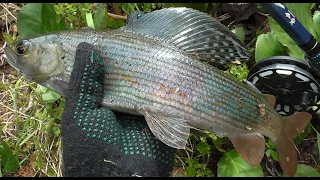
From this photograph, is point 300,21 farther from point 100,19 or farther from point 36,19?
point 36,19

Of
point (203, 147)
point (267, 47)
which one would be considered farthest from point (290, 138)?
point (267, 47)

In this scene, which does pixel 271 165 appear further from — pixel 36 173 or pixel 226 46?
pixel 36 173

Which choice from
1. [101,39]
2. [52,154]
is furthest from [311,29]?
[52,154]

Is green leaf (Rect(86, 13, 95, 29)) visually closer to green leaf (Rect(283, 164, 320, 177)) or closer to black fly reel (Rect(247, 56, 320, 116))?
black fly reel (Rect(247, 56, 320, 116))

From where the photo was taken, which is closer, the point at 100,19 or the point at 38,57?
the point at 38,57

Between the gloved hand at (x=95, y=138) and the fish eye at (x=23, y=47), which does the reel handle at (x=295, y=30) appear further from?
the fish eye at (x=23, y=47)

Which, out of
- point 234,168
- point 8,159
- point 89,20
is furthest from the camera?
point 89,20
